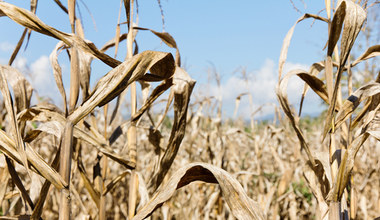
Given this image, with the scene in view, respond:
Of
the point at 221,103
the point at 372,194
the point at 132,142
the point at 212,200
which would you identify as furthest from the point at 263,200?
the point at 132,142

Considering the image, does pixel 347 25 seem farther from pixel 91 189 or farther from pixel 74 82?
pixel 91 189

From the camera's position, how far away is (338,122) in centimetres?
111

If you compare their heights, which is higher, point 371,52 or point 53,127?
point 371,52

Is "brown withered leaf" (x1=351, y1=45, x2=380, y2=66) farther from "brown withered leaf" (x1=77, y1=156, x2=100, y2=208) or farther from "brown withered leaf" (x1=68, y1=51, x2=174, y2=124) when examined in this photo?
"brown withered leaf" (x1=77, y1=156, x2=100, y2=208)

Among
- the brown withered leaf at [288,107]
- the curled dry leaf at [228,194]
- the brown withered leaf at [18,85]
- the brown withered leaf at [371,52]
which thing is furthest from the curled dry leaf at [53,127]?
the brown withered leaf at [371,52]

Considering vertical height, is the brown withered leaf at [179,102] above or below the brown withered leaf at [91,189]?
above

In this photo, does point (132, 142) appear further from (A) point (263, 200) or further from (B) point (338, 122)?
(A) point (263, 200)

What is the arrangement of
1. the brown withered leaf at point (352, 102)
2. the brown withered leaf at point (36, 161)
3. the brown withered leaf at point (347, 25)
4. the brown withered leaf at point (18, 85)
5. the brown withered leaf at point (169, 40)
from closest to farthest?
the brown withered leaf at point (36, 161), the brown withered leaf at point (347, 25), the brown withered leaf at point (352, 102), the brown withered leaf at point (18, 85), the brown withered leaf at point (169, 40)

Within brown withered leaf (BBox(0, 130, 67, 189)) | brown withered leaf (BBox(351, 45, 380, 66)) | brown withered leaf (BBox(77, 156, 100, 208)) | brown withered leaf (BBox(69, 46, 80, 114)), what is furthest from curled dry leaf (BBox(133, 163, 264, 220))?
brown withered leaf (BBox(351, 45, 380, 66))

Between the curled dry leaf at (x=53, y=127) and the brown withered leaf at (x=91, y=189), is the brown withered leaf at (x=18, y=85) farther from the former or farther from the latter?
the brown withered leaf at (x=91, y=189)

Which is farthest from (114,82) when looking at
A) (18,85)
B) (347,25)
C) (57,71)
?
(347,25)

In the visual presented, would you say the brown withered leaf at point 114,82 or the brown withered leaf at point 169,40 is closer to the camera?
the brown withered leaf at point 114,82

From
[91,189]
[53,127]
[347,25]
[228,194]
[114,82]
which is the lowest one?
[91,189]

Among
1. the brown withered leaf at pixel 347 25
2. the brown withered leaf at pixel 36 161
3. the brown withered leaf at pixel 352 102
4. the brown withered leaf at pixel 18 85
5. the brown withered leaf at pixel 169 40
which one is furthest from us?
the brown withered leaf at pixel 169 40
